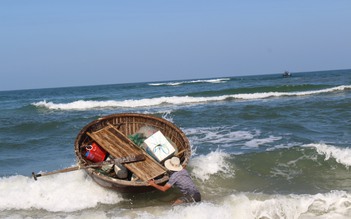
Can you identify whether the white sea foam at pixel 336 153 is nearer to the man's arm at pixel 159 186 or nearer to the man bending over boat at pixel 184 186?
the man bending over boat at pixel 184 186

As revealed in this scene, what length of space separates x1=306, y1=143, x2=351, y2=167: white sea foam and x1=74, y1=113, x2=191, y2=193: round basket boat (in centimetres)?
311

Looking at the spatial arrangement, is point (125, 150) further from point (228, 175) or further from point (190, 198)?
point (228, 175)

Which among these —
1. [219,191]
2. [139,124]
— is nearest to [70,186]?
[139,124]

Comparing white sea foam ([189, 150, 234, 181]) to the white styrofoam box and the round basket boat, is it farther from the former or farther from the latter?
the white styrofoam box

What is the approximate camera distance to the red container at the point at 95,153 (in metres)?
6.80

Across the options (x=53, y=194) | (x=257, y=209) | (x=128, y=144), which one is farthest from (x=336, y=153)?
(x=53, y=194)

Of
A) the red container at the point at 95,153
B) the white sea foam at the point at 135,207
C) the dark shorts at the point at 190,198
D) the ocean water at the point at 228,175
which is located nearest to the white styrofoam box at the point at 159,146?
the ocean water at the point at 228,175

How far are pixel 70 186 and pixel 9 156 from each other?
12.1 ft

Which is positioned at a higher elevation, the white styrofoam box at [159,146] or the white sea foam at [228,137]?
the white styrofoam box at [159,146]

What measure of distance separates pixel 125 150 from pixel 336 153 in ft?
13.9

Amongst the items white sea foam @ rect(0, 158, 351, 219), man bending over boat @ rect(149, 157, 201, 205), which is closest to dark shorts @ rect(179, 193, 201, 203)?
man bending over boat @ rect(149, 157, 201, 205)

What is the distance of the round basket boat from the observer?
5816 millimetres

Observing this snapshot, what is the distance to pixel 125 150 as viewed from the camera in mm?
6820

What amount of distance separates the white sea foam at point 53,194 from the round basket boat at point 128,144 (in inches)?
12.7
